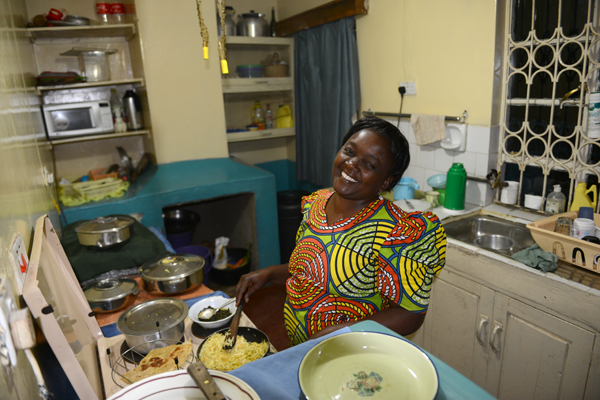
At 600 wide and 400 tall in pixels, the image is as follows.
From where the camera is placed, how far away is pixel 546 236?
1818mm

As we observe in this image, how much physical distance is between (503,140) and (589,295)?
1184 millimetres

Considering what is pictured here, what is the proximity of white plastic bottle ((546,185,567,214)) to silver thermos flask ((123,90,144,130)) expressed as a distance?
10.7 ft

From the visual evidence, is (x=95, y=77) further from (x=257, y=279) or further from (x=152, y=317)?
(x=257, y=279)

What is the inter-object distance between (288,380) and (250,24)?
12.8ft

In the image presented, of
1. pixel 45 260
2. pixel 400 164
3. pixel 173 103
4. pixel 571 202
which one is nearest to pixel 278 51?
pixel 173 103

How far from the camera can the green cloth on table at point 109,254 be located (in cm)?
189

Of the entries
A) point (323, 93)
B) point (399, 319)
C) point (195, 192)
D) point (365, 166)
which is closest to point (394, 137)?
point (365, 166)

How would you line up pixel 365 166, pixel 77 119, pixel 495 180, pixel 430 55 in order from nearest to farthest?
pixel 365 166 < pixel 495 180 < pixel 430 55 < pixel 77 119

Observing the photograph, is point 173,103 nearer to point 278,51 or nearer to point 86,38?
point 86,38

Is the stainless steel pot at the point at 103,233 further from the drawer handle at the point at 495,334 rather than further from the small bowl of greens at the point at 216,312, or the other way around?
the drawer handle at the point at 495,334

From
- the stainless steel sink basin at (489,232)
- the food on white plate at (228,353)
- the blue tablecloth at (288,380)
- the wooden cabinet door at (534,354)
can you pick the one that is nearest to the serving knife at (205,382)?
the blue tablecloth at (288,380)

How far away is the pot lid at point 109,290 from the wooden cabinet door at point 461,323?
5.20ft

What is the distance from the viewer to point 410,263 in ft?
3.76

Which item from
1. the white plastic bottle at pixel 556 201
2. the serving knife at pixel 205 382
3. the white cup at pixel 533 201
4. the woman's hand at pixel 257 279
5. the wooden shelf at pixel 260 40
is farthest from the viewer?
the wooden shelf at pixel 260 40
